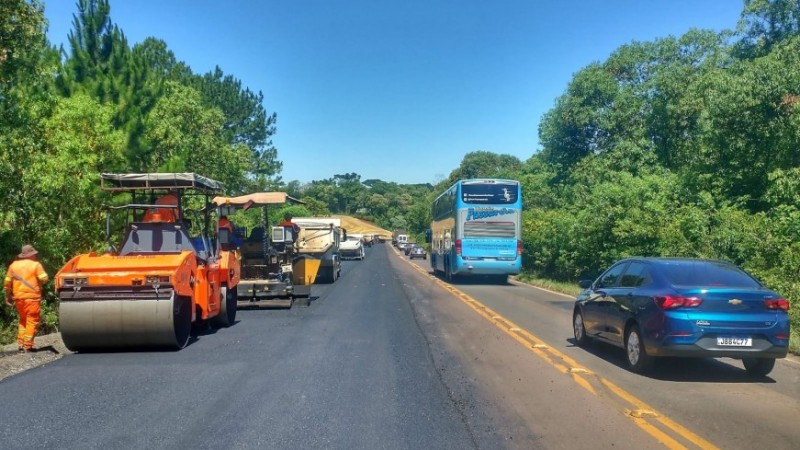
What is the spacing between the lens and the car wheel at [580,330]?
473 inches

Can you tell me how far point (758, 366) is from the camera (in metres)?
9.46

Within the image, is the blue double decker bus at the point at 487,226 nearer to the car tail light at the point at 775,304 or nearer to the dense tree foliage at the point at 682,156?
the dense tree foliage at the point at 682,156

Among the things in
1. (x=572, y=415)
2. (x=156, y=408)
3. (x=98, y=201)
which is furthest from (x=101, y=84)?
(x=572, y=415)

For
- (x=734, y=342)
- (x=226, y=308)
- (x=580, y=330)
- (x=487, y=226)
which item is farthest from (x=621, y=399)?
(x=487, y=226)

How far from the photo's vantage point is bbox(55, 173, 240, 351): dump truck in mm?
10901

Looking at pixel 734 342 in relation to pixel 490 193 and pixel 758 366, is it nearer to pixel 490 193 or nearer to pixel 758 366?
pixel 758 366

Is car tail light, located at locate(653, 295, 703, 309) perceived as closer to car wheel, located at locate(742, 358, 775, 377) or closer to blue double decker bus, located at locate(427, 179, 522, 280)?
car wheel, located at locate(742, 358, 775, 377)

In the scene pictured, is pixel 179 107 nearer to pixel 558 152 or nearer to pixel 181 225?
pixel 558 152

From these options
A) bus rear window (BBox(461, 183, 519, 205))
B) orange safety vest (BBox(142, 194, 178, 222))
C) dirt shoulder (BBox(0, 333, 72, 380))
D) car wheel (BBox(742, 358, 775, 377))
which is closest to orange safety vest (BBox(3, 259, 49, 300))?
dirt shoulder (BBox(0, 333, 72, 380))

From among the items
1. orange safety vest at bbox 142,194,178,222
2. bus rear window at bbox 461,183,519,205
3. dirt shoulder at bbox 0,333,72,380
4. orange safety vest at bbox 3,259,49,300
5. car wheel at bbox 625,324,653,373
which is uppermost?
bus rear window at bbox 461,183,519,205

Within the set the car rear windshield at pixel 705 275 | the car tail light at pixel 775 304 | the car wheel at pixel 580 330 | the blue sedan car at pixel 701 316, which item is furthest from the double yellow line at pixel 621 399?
the car tail light at pixel 775 304

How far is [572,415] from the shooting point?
23.9ft

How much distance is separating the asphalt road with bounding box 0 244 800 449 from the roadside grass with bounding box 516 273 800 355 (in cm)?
199

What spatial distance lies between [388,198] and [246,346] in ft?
537
